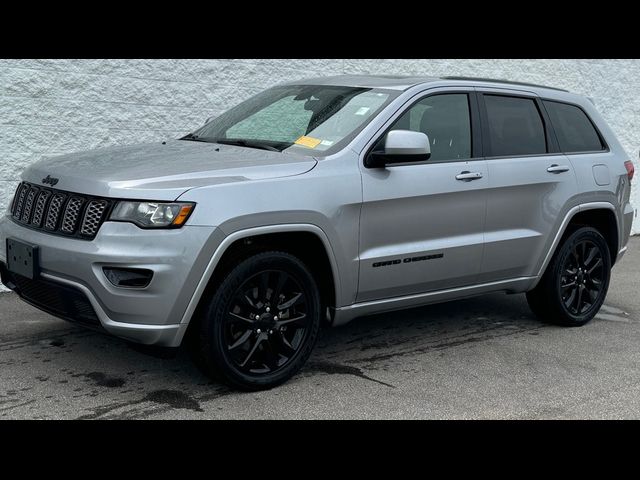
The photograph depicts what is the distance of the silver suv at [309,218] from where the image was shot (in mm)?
4574

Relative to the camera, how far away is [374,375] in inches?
212

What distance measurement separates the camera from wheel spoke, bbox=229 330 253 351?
16.0ft

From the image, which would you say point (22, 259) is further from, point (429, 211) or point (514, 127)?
point (514, 127)

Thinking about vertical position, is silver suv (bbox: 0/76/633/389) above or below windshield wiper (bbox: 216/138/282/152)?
below

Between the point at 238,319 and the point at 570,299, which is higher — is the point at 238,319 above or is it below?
above

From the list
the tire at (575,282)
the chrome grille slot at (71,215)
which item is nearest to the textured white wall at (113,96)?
the chrome grille slot at (71,215)

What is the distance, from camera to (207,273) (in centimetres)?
461

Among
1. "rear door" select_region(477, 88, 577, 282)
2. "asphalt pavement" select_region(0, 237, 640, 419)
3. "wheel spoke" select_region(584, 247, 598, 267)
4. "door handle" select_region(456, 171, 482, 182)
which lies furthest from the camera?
"wheel spoke" select_region(584, 247, 598, 267)

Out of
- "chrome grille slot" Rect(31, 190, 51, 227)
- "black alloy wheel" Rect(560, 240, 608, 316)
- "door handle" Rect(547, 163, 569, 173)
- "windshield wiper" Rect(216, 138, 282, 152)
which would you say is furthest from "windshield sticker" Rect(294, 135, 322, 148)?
"black alloy wheel" Rect(560, 240, 608, 316)

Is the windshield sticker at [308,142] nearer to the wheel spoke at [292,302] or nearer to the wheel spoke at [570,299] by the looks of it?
the wheel spoke at [292,302]

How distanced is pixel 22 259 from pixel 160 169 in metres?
0.98

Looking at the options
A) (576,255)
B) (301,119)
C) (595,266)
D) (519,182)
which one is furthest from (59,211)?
(595,266)

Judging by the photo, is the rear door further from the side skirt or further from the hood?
the hood

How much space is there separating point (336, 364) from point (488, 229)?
141 cm
